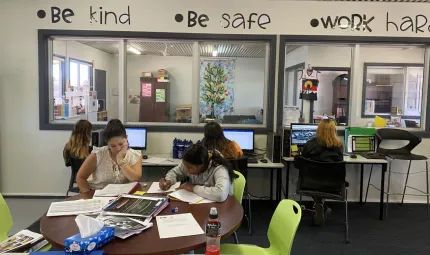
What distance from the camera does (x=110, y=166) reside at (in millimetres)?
2613

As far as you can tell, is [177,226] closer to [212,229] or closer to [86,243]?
[212,229]

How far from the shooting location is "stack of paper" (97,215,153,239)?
63.4 inches

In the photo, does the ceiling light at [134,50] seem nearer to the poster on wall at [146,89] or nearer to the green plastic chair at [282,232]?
the poster on wall at [146,89]

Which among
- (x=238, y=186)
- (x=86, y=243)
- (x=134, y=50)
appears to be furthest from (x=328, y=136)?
(x=134, y=50)

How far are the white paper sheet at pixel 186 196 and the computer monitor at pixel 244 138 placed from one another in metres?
2.14

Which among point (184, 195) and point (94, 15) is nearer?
point (184, 195)

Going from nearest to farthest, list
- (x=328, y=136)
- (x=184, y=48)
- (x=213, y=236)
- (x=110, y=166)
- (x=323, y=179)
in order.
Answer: (x=213, y=236), (x=110, y=166), (x=323, y=179), (x=328, y=136), (x=184, y=48)

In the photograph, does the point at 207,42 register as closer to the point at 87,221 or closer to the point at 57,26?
the point at 57,26

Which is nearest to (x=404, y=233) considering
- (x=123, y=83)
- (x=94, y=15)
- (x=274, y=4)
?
(x=274, y=4)

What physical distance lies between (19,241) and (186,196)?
1.00m

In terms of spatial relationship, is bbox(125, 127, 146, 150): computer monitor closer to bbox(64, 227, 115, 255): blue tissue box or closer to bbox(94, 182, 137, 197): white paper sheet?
bbox(94, 182, 137, 197): white paper sheet

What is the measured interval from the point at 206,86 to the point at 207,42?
29.4 inches

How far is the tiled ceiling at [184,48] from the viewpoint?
482 cm

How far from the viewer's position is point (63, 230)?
5.54 feet
